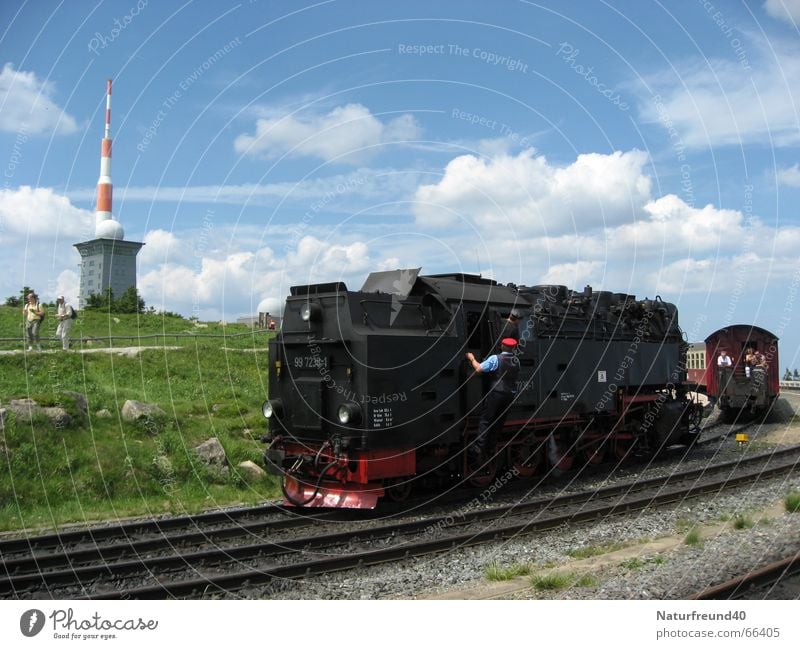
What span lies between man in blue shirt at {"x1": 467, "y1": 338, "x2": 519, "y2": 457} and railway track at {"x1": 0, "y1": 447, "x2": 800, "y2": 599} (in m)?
1.02

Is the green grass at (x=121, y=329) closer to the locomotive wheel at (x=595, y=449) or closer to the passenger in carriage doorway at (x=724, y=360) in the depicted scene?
the locomotive wheel at (x=595, y=449)

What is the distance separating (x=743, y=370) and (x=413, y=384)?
1531 cm

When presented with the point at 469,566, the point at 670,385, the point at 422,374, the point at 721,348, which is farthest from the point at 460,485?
the point at 721,348

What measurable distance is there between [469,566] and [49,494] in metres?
6.79

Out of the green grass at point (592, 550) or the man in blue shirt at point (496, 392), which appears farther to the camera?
the man in blue shirt at point (496, 392)

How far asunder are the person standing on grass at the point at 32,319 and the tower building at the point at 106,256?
717 cm

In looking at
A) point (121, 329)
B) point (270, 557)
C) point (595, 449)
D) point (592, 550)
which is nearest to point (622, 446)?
point (595, 449)

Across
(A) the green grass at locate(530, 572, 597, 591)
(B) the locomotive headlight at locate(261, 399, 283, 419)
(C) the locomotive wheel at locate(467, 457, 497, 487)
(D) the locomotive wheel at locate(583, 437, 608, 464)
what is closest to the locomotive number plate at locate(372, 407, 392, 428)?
(B) the locomotive headlight at locate(261, 399, 283, 419)

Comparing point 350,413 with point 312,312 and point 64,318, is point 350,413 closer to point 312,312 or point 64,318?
point 312,312

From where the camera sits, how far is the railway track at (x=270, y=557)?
677cm

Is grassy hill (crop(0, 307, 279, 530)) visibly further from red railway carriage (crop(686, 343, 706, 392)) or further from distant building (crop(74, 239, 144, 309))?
red railway carriage (crop(686, 343, 706, 392))

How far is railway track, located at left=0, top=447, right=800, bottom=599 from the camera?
677 cm

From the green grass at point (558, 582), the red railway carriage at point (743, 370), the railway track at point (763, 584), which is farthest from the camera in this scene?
the red railway carriage at point (743, 370)
